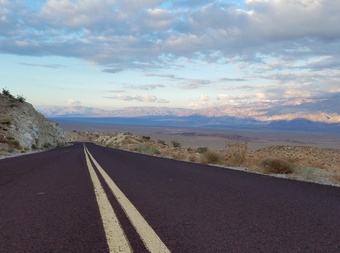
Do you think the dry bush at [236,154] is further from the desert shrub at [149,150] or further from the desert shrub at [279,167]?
the desert shrub at [149,150]

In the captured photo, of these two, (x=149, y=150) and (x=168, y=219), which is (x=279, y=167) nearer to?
(x=168, y=219)

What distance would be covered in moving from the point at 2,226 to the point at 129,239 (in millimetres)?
1904

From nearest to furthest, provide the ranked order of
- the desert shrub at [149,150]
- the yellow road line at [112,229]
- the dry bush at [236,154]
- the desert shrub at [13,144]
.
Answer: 1. the yellow road line at [112,229]
2. the dry bush at [236,154]
3. the desert shrub at [149,150]
4. the desert shrub at [13,144]

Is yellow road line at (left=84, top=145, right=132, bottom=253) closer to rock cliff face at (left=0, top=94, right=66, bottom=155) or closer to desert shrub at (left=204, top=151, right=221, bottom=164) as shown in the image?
desert shrub at (left=204, top=151, right=221, bottom=164)

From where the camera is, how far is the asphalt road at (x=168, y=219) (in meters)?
3.67

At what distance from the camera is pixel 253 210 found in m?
5.40

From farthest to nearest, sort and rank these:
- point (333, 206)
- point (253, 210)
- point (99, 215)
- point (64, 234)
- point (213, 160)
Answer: point (213, 160), point (333, 206), point (253, 210), point (99, 215), point (64, 234)

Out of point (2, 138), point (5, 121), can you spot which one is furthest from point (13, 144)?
point (5, 121)

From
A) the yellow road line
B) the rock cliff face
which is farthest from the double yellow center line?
the rock cliff face

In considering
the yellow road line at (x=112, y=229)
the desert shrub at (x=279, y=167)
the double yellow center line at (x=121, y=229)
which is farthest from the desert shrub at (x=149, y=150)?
the yellow road line at (x=112, y=229)

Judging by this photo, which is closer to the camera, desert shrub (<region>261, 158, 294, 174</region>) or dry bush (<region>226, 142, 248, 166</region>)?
desert shrub (<region>261, 158, 294, 174</region>)

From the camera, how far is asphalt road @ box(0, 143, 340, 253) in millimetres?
3668

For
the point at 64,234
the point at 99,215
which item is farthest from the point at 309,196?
the point at 64,234

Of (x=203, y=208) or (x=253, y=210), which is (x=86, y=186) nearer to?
(x=203, y=208)
